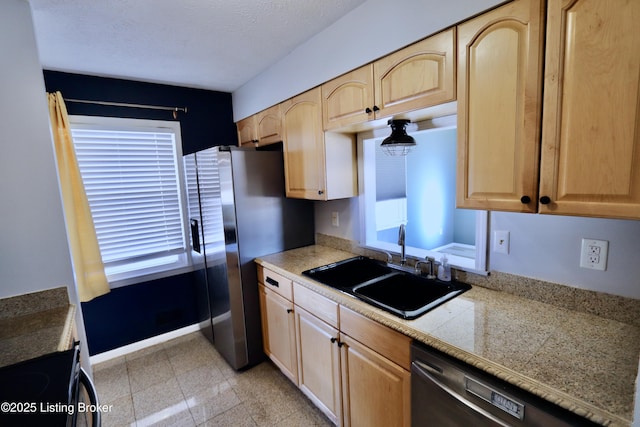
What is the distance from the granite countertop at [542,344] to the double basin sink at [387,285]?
0.05 meters

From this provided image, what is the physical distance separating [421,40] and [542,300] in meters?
1.28

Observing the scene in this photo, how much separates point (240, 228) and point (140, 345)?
64.3 inches

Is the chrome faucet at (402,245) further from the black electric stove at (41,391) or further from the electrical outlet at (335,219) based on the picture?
the black electric stove at (41,391)

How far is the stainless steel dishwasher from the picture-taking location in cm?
84

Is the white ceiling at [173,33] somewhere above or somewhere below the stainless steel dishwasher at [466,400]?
above

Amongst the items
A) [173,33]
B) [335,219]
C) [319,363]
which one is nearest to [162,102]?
[173,33]

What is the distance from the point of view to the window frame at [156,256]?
248 centimetres

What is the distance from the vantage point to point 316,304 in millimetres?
1718

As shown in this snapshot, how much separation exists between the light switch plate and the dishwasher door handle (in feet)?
2.31

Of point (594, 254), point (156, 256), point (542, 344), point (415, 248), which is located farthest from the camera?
point (156, 256)

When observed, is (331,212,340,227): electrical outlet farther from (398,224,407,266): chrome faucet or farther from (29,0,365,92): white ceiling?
(29,0,365,92): white ceiling

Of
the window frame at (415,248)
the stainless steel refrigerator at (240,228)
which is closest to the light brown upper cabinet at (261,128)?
the stainless steel refrigerator at (240,228)

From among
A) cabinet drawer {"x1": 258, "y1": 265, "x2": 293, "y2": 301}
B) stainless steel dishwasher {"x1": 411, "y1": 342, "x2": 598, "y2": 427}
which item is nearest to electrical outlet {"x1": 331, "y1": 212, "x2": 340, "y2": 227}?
cabinet drawer {"x1": 258, "y1": 265, "x2": 293, "y2": 301}

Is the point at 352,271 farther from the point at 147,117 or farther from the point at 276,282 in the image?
the point at 147,117
